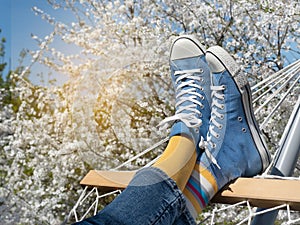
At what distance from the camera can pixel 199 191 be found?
0.70m

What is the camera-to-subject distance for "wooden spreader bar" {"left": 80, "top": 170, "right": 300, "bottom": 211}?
0.65 m

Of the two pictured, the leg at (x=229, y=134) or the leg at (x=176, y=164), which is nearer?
the leg at (x=176, y=164)

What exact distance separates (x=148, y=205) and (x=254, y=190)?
0.15 m

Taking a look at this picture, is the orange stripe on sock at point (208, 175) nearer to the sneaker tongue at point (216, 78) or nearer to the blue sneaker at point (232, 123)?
the blue sneaker at point (232, 123)

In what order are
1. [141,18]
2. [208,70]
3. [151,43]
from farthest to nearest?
[141,18] → [151,43] → [208,70]

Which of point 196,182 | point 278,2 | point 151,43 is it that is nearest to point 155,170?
point 196,182

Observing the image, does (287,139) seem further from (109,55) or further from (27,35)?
(27,35)

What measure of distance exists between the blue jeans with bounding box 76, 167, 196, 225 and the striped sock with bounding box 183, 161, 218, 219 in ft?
0.07

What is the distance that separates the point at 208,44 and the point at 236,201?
2.91 feet

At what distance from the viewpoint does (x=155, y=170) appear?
65cm

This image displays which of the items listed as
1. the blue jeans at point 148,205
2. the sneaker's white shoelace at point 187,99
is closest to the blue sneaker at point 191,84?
the sneaker's white shoelace at point 187,99

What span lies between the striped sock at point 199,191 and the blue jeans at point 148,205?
0.02 m

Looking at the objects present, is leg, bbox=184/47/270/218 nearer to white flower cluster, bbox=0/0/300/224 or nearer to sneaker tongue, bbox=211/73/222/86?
sneaker tongue, bbox=211/73/222/86

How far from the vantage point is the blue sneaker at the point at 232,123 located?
2.46 feet
